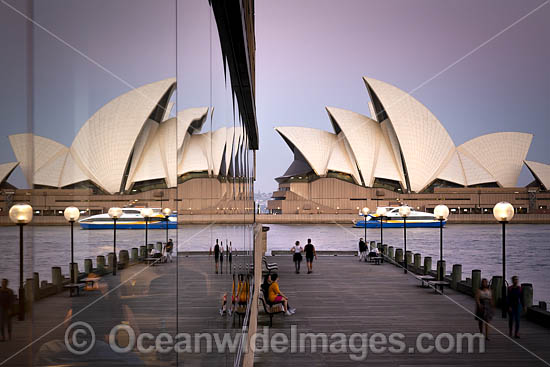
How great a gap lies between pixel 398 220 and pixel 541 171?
22767mm

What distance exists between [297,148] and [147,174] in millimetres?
52839

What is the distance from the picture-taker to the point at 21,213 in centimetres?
42

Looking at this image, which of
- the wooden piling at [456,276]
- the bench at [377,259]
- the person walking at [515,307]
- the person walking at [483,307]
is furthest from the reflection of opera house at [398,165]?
the person walking at [483,307]

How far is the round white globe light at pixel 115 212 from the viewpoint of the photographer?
2.16ft

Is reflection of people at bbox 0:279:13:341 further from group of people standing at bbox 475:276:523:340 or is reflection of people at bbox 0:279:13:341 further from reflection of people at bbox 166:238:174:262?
group of people standing at bbox 475:276:523:340

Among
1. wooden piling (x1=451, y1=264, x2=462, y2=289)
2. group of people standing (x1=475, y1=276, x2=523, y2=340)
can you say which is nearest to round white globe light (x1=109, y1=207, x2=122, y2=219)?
group of people standing (x1=475, y1=276, x2=523, y2=340)

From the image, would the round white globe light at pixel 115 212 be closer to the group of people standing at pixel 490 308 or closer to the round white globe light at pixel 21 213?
the round white globe light at pixel 21 213

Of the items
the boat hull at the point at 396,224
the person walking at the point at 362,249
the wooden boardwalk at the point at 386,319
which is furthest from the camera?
the boat hull at the point at 396,224

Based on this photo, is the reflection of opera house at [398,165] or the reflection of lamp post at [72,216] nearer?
the reflection of lamp post at [72,216]

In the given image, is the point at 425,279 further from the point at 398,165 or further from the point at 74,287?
the point at 398,165

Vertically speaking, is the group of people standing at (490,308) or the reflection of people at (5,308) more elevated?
the reflection of people at (5,308)

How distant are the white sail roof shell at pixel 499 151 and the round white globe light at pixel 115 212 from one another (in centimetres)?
5918

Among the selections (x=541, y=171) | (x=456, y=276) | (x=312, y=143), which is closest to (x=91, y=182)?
(x=456, y=276)

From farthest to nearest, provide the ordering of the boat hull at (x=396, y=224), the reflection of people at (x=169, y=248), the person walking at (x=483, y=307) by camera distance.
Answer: the boat hull at (x=396, y=224) → the person walking at (x=483, y=307) → the reflection of people at (x=169, y=248)
